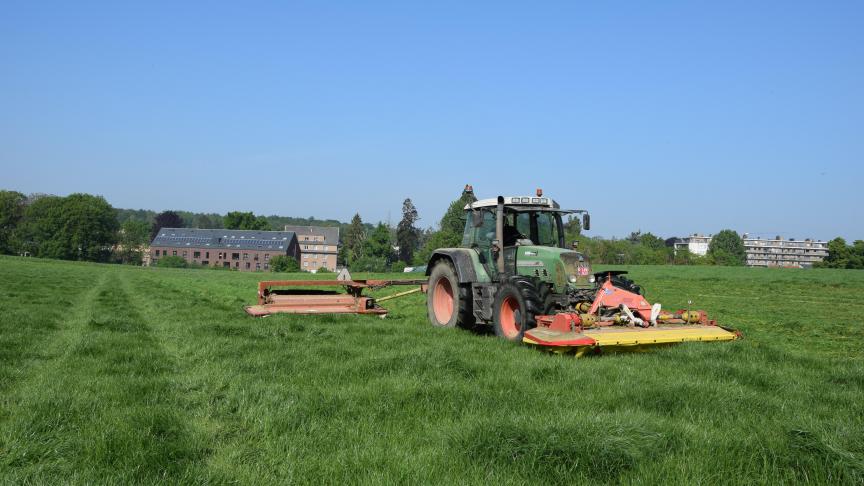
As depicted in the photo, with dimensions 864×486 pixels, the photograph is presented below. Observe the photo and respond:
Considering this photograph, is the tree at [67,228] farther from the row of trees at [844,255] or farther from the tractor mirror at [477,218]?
the row of trees at [844,255]

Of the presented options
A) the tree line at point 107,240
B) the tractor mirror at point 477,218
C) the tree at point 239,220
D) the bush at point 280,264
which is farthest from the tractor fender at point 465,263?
the tree at point 239,220

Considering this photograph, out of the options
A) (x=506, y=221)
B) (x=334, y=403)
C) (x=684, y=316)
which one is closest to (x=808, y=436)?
(x=334, y=403)

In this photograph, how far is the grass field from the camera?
3.63m

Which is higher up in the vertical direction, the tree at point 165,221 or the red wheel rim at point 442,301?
the tree at point 165,221

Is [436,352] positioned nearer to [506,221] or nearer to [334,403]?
[334,403]

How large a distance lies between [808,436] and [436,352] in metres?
3.92

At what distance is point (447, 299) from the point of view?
12.2 meters

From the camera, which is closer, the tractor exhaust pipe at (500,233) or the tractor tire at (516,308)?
the tractor tire at (516,308)

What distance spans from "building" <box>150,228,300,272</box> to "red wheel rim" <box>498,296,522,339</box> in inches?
4205

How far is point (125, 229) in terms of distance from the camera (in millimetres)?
117625

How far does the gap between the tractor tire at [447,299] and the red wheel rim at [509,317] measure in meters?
1.26

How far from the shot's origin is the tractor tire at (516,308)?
28.5ft

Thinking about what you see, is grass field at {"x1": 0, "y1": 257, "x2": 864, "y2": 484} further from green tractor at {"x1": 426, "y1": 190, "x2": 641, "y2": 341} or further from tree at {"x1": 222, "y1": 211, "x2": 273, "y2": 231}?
tree at {"x1": 222, "y1": 211, "x2": 273, "y2": 231}

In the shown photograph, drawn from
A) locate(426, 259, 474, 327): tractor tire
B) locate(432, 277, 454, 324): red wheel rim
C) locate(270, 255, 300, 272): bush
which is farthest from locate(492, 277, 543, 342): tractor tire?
locate(270, 255, 300, 272): bush
